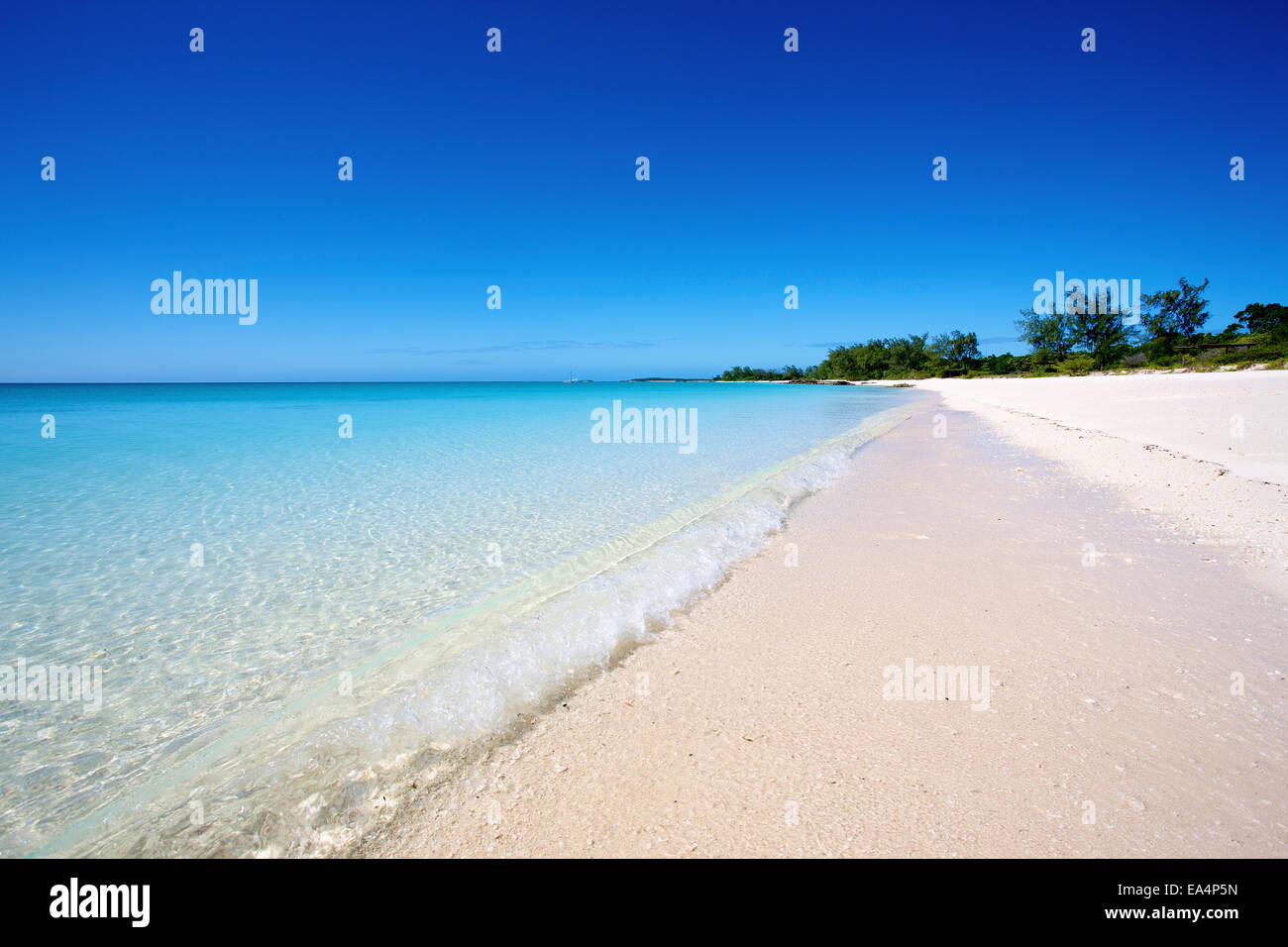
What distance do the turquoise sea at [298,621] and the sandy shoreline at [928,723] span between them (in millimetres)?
459

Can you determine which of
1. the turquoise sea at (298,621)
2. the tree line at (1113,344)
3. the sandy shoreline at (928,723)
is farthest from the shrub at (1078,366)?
the sandy shoreline at (928,723)

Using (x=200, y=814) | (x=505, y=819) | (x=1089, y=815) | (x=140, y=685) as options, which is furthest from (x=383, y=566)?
(x=1089, y=815)

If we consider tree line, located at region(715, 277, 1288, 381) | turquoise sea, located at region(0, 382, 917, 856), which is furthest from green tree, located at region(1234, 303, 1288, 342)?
turquoise sea, located at region(0, 382, 917, 856)

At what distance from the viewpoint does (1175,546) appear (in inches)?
208

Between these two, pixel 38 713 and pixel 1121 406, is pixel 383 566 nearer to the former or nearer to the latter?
pixel 38 713

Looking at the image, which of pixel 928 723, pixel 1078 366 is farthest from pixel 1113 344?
pixel 928 723

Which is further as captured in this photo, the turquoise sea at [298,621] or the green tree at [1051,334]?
the green tree at [1051,334]

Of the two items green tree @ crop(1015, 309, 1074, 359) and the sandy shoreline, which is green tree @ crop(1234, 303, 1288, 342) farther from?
the sandy shoreline

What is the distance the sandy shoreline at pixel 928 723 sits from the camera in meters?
2.12

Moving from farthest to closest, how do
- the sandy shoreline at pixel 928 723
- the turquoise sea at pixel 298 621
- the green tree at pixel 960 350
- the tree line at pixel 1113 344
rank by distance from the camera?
the green tree at pixel 960 350, the tree line at pixel 1113 344, the turquoise sea at pixel 298 621, the sandy shoreline at pixel 928 723

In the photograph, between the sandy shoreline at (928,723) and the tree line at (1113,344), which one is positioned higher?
the tree line at (1113,344)

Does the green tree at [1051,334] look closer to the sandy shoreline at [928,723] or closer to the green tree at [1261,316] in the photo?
the green tree at [1261,316]
